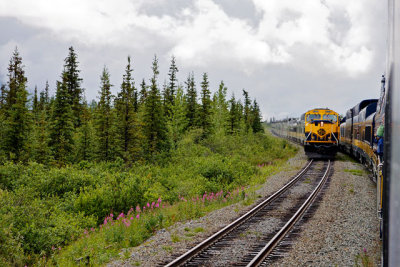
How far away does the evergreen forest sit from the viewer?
31.8ft

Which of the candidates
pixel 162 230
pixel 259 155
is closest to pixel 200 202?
pixel 162 230

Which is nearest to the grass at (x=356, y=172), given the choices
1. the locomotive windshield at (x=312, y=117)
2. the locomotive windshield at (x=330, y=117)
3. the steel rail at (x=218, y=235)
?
the locomotive windshield at (x=330, y=117)

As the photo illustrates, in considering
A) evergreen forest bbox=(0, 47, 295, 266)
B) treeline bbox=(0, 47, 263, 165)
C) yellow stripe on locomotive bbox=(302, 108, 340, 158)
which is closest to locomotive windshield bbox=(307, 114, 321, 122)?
yellow stripe on locomotive bbox=(302, 108, 340, 158)

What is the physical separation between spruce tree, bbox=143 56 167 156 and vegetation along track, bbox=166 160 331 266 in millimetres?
16242

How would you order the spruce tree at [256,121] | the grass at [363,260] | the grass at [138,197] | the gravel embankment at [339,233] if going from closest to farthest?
the grass at [363,260], the gravel embankment at [339,233], the grass at [138,197], the spruce tree at [256,121]

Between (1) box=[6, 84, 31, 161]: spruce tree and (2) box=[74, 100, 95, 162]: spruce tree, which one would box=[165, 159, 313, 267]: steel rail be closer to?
(2) box=[74, 100, 95, 162]: spruce tree

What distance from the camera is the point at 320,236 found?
940 centimetres

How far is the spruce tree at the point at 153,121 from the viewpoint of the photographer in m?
29.1

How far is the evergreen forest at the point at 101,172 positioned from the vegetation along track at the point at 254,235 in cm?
196

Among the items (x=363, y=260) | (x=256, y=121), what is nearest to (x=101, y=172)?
Answer: (x=363, y=260)

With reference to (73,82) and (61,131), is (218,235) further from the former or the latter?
(73,82)

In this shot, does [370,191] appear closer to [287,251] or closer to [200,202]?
[200,202]

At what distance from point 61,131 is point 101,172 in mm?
10463

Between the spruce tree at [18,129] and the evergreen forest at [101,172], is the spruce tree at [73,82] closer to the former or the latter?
the evergreen forest at [101,172]
